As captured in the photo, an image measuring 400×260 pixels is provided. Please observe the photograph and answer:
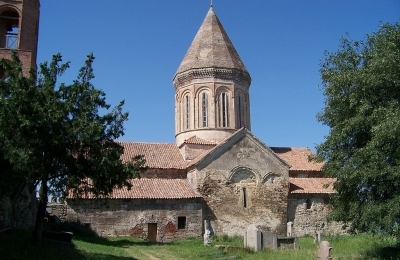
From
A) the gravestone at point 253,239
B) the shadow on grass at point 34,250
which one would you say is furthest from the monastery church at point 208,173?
the shadow on grass at point 34,250

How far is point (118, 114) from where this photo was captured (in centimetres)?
1275

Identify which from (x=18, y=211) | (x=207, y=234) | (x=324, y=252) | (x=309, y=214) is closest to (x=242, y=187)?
(x=207, y=234)

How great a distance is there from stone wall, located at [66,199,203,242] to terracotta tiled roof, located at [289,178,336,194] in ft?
20.7

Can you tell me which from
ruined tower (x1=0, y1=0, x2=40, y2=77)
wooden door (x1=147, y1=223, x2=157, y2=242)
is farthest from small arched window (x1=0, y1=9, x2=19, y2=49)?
wooden door (x1=147, y1=223, x2=157, y2=242)

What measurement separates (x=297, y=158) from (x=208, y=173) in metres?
Answer: 7.47

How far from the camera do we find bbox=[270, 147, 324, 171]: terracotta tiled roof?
25969 millimetres

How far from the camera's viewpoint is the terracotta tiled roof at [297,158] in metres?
26.0

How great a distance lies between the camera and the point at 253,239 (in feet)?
53.9

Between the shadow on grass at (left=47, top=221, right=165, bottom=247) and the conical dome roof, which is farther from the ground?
the conical dome roof

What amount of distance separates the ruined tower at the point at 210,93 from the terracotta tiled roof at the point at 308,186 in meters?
4.64

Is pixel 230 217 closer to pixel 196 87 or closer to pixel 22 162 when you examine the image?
pixel 196 87

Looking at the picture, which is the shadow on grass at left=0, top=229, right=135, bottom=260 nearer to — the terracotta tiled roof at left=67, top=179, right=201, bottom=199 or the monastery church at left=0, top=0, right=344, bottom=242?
the monastery church at left=0, top=0, right=344, bottom=242

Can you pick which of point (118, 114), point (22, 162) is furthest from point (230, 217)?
point (22, 162)

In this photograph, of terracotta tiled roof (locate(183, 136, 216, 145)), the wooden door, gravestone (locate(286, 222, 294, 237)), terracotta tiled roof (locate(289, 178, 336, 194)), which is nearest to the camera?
the wooden door
